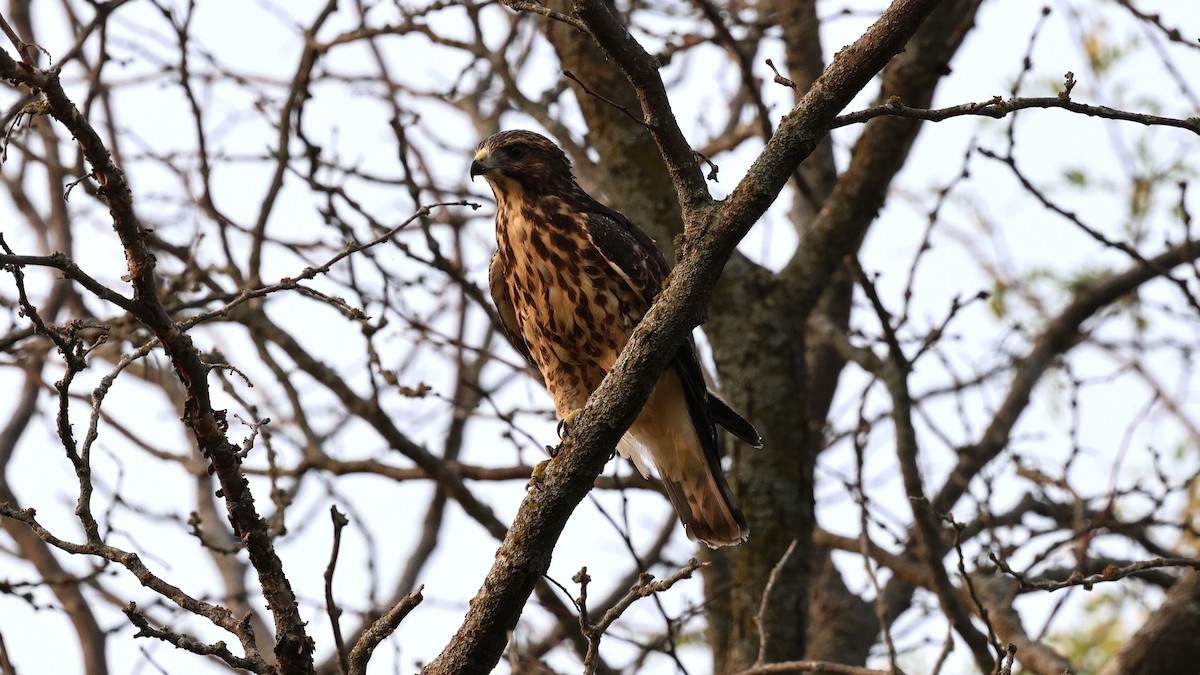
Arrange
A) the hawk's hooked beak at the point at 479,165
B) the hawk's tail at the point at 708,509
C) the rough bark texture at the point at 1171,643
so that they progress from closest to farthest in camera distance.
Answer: the rough bark texture at the point at 1171,643
the hawk's tail at the point at 708,509
the hawk's hooked beak at the point at 479,165

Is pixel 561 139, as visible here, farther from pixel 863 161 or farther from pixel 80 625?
pixel 80 625

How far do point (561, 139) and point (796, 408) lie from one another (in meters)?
1.66

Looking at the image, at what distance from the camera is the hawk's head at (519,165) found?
491cm

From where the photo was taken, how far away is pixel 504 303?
507 cm

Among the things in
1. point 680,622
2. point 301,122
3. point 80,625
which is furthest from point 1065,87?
point 80,625

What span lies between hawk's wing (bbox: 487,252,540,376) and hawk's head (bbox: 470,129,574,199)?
29 cm

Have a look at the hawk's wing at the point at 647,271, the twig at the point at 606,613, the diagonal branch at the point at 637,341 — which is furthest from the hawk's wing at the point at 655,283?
the twig at the point at 606,613

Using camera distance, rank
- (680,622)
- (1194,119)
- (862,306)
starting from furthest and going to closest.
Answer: (862,306)
(680,622)
(1194,119)

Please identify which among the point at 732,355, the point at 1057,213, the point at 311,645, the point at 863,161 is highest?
the point at 863,161

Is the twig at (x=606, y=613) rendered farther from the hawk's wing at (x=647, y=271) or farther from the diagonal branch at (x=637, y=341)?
the hawk's wing at (x=647, y=271)

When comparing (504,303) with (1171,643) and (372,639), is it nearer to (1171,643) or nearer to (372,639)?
(372,639)

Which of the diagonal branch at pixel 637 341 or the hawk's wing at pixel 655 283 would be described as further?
the hawk's wing at pixel 655 283

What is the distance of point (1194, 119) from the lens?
2.65 metres

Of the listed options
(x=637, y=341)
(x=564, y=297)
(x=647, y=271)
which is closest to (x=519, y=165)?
(x=564, y=297)
